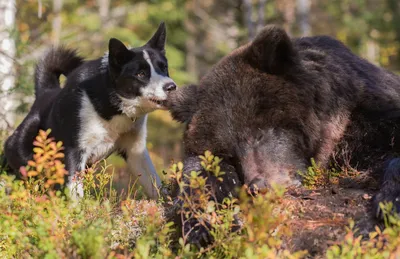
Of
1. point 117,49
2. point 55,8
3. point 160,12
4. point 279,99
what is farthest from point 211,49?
point 279,99

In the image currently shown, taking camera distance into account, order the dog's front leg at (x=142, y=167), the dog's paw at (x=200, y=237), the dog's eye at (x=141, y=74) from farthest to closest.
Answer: the dog's front leg at (x=142, y=167) < the dog's eye at (x=141, y=74) < the dog's paw at (x=200, y=237)

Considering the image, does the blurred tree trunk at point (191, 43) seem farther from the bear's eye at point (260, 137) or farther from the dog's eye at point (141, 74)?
the bear's eye at point (260, 137)

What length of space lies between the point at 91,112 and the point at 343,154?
2.79m

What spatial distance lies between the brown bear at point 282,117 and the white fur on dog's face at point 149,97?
4.58 ft

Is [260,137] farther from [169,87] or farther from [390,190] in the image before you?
[169,87]

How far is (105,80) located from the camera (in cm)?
596

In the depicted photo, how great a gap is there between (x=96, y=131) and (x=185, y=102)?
180cm

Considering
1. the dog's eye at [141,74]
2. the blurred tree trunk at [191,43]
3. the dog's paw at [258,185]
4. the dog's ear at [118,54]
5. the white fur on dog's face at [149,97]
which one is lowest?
the blurred tree trunk at [191,43]

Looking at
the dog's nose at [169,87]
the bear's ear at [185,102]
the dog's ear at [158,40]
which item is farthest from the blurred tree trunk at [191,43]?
the bear's ear at [185,102]

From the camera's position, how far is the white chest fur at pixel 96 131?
5.77 m

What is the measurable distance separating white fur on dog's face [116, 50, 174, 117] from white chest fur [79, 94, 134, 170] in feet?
0.51

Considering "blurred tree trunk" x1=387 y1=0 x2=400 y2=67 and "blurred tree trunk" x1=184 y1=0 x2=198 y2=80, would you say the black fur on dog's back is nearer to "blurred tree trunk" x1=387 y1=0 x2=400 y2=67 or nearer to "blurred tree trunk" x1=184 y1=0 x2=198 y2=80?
"blurred tree trunk" x1=387 y1=0 x2=400 y2=67

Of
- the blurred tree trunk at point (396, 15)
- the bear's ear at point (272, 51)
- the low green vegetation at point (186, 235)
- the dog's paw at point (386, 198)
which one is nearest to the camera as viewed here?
the low green vegetation at point (186, 235)

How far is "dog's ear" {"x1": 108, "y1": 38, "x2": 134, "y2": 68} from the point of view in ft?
18.8
